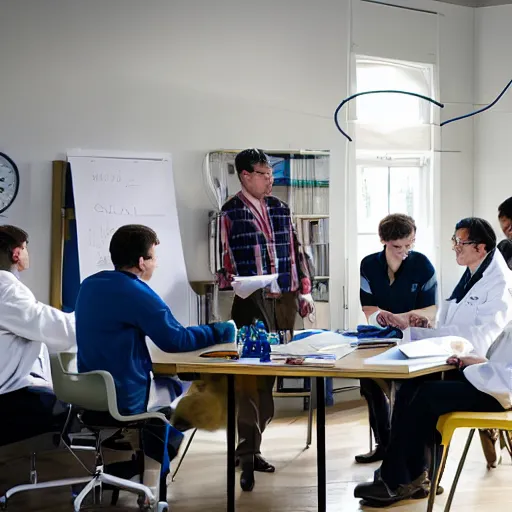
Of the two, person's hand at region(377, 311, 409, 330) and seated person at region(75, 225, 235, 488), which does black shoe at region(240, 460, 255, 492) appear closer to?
seated person at region(75, 225, 235, 488)

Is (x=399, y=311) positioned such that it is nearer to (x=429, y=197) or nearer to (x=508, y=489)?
(x=508, y=489)

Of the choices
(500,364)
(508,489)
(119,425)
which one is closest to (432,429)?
(500,364)

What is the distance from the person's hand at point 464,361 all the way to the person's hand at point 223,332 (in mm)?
948

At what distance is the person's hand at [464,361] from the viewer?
3.35 m

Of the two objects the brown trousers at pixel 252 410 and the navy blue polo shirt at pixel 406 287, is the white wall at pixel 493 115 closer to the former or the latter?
the navy blue polo shirt at pixel 406 287

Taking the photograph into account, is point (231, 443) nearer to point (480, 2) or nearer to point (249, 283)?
point (249, 283)

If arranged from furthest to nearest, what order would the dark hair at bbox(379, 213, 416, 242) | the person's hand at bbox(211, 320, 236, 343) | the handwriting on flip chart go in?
the handwriting on flip chart
the dark hair at bbox(379, 213, 416, 242)
the person's hand at bbox(211, 320, 236, 343)

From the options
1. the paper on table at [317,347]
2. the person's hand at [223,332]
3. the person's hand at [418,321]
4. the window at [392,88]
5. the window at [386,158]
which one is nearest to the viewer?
the paper on table at [317,347]

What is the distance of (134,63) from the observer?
5.52 metres

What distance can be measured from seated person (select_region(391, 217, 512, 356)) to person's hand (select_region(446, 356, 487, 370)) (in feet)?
1.08

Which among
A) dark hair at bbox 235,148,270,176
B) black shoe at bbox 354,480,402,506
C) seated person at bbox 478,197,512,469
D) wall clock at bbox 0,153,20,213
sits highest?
dark hair at bbox 235,148,270,176

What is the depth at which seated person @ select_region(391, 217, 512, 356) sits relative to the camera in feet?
12.1

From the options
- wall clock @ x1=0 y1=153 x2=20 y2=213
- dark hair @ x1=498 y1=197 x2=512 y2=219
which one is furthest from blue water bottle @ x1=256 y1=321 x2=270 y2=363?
wall clock @ x1=0 y1=153 x2=20 y2=213

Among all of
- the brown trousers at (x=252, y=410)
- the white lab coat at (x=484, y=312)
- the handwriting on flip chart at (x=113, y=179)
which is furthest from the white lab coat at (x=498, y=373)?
the handwriting on flip chart at (x=113, y=179)
